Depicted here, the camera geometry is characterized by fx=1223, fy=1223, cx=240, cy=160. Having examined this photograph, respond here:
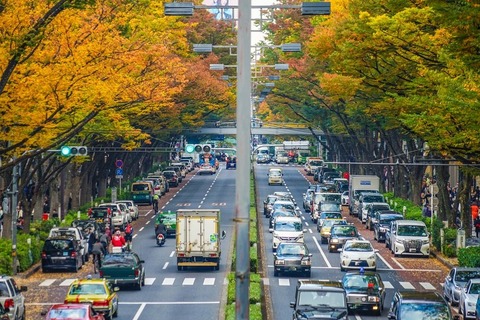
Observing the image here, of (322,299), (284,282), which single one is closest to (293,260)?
(284,282)

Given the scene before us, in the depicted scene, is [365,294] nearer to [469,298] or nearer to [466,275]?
[469,298]

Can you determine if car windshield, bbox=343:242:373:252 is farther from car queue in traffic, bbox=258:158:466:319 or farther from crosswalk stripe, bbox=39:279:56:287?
crosswalk stripe, bbox=39:279:56:287

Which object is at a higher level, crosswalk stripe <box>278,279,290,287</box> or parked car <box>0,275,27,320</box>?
parked car <box>0,275,27,320</box>

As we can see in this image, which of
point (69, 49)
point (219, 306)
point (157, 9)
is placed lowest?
point (219, 306)

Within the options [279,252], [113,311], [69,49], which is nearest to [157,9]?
[279,252]

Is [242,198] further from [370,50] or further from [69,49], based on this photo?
[370,50]

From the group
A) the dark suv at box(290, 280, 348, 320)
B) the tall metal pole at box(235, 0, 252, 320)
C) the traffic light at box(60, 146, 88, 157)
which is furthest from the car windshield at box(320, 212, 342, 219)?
the tall metal pole at box(235, 0, 252, 320)

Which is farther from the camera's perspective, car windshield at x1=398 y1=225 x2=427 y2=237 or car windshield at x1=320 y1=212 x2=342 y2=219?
car windshield at x1=320 y1=212 x2=342 y2=219
